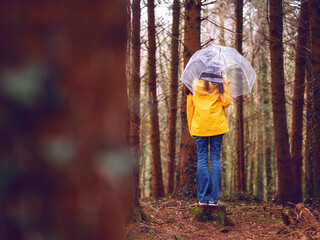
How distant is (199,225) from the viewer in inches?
207

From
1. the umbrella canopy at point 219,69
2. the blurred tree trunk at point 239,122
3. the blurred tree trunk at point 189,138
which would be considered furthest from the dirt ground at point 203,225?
the blurred tree trunk at point 239,122

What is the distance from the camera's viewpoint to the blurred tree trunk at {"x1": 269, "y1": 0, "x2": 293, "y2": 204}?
24.7 feet

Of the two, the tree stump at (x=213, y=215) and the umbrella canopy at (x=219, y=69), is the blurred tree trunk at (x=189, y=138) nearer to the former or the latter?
the umbrella canopy at (x=219, y=69)

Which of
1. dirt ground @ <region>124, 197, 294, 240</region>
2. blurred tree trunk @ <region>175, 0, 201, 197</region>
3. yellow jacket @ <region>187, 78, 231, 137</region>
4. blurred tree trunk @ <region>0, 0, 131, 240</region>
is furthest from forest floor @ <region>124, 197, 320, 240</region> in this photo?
blurred tree trunk @ <region>0, 0, 131, 240</region>

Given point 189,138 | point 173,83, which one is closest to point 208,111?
point 189,138

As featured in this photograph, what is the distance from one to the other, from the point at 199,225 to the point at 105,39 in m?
4.64

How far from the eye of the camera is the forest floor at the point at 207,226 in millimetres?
4515

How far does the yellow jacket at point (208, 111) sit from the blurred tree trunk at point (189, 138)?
2.04 m

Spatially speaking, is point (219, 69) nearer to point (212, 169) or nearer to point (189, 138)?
point (212, 169)

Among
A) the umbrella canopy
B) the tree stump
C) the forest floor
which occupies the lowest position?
the forest floor

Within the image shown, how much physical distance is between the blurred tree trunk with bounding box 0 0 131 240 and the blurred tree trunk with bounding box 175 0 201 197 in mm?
6118

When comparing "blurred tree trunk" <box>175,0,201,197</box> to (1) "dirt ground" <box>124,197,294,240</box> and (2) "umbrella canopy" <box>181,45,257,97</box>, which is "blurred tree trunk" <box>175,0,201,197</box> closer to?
(1) "dirt ground" <box>124,197,294,240</box>

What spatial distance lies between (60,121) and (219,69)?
14.8ft

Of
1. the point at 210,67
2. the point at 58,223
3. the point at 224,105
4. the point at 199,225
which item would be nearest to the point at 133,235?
the point at 199,225
